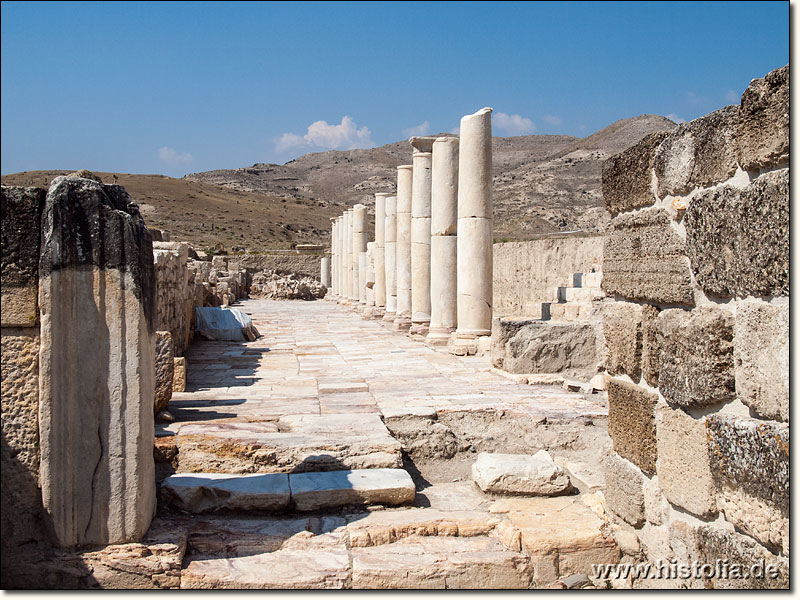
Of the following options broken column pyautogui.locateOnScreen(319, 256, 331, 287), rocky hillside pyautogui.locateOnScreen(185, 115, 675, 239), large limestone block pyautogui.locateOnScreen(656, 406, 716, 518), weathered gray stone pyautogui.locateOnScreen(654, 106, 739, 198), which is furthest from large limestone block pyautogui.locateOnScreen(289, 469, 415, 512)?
broken column pyautogui.locateOnScreen(319, 256, 331, 287)

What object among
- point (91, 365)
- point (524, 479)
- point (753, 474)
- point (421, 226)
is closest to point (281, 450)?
point (524, 479)

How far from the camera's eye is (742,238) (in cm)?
294

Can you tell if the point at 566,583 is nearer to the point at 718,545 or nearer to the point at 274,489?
the point at 718,545

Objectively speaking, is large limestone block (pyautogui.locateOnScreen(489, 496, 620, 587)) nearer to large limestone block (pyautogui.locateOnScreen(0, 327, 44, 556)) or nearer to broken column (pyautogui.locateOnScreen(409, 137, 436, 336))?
large limestone block (pyautogui.locateOnScreen(0, 327, 44, 556))

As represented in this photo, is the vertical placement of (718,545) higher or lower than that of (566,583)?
higher

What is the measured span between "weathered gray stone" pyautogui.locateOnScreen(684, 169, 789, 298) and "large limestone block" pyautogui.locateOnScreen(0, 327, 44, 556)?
3.06 metres

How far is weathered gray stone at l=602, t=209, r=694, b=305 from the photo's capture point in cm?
348

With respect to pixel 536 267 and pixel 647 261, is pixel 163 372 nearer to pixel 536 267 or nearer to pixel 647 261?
pixel 647 261

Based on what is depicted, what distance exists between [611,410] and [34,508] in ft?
10.2

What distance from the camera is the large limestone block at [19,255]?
132 inches

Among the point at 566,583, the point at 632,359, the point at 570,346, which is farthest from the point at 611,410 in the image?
the point at 570,346

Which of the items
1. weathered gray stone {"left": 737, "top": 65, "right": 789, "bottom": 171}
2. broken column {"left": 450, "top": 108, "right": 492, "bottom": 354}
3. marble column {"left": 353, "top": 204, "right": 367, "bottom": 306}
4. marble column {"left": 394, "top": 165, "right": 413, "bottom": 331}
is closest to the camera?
weathered gray stone {"left": 737, "top": 65, "right": 789, "bottom": 171}

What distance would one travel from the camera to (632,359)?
3.94 m

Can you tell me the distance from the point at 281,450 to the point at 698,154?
3177mm
